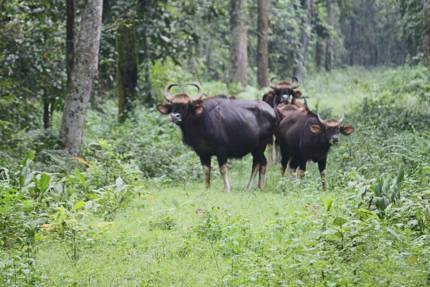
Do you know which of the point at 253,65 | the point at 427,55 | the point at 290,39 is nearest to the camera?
the point at 427,55

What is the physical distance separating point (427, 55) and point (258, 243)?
556 inches

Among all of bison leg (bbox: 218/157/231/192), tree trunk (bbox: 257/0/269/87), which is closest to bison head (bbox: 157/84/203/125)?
bison leg (bbox: 218/157/231/192)

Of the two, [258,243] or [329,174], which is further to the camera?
[329,174]

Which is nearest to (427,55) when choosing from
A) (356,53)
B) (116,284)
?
(116,284)

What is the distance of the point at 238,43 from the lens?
96.7ft

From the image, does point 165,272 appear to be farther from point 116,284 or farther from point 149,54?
point 149,54

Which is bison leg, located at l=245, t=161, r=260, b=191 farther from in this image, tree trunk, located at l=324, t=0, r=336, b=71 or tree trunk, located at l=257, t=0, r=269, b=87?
tree trunk, located at l=324, t=0, r=336, b=71

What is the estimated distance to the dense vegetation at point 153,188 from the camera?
761cm

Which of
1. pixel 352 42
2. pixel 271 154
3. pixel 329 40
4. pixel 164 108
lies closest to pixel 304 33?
→ pixel 329 40

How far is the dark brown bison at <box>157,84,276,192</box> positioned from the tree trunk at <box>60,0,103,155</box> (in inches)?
57.7

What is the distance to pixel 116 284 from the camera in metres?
7.70

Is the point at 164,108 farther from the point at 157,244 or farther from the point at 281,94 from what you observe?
the point at 281,94

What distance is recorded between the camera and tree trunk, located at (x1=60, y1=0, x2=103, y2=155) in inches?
542

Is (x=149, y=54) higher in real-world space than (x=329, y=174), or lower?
higher
